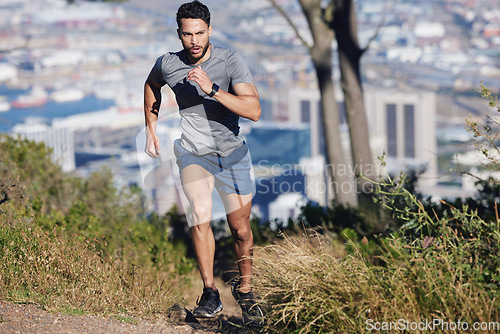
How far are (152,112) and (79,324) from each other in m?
1.31

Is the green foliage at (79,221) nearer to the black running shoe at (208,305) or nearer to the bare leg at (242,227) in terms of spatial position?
the black running shoe at (208,305)

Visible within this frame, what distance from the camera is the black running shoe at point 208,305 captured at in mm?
3287

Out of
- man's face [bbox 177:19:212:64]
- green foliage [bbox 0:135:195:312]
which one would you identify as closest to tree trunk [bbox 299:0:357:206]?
green foliage [bbox 0:135:195:312]

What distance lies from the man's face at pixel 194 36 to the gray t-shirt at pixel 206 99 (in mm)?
108

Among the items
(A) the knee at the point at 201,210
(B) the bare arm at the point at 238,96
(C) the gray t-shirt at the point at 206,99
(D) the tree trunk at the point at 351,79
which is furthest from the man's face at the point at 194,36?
(D) the tree trunk at the point at 351,79

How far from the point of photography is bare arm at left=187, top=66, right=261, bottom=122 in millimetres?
2986

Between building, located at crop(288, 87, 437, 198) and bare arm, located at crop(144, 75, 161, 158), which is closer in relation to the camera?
bare arm, located at crop(144, 75, 161, 158)

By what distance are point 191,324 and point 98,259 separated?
725 millimetres

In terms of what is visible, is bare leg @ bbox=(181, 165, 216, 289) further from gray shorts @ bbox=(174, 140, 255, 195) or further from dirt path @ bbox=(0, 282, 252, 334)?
dirt path @ bbox=(0, 282, 252, 334)

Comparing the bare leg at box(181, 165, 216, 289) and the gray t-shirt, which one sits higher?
the gray t-shirt

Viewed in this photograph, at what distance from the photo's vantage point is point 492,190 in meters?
5.31

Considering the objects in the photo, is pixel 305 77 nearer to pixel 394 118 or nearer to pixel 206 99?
pixel 394 118

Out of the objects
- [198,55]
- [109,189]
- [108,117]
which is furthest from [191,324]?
[108,117]

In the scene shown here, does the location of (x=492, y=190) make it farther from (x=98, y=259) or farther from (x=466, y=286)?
(x=98, y=259)
